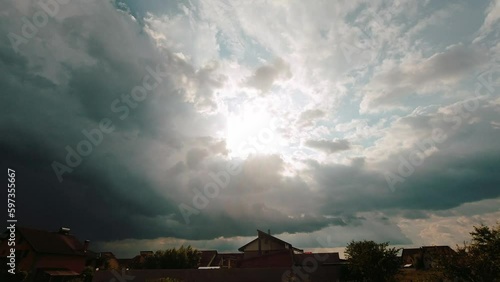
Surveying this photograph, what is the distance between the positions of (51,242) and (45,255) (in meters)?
4.52

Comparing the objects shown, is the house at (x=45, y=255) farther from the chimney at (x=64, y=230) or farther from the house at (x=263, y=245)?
the house at (x=263, y=245)

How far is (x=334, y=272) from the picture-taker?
39750 mm

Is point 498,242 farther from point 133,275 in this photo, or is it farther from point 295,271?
point 133,275

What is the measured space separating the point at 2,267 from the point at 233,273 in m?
38.6

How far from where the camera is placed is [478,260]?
2527 centimetres

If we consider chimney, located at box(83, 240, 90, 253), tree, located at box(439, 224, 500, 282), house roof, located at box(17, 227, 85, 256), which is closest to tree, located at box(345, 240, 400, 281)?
tree, located at box(439, 224, 500, 282)

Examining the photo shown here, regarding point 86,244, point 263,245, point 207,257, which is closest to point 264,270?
point 263,245

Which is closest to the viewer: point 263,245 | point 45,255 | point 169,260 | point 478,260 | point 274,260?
point 478,260

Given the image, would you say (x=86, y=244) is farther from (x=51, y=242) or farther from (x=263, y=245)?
(x=263, y=245)

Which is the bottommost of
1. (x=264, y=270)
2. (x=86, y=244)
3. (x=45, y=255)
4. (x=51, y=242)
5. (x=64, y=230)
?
(x=264, y=270)

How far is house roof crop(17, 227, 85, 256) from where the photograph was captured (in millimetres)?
48250

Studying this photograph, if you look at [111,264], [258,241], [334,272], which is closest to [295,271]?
[334,272]

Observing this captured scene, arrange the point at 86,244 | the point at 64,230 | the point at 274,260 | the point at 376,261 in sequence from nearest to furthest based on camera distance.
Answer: the point at 376,261 < the point at 274,260 < the point at 64,230 < the point at 86,244

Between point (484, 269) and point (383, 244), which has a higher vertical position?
point (383, 244)
